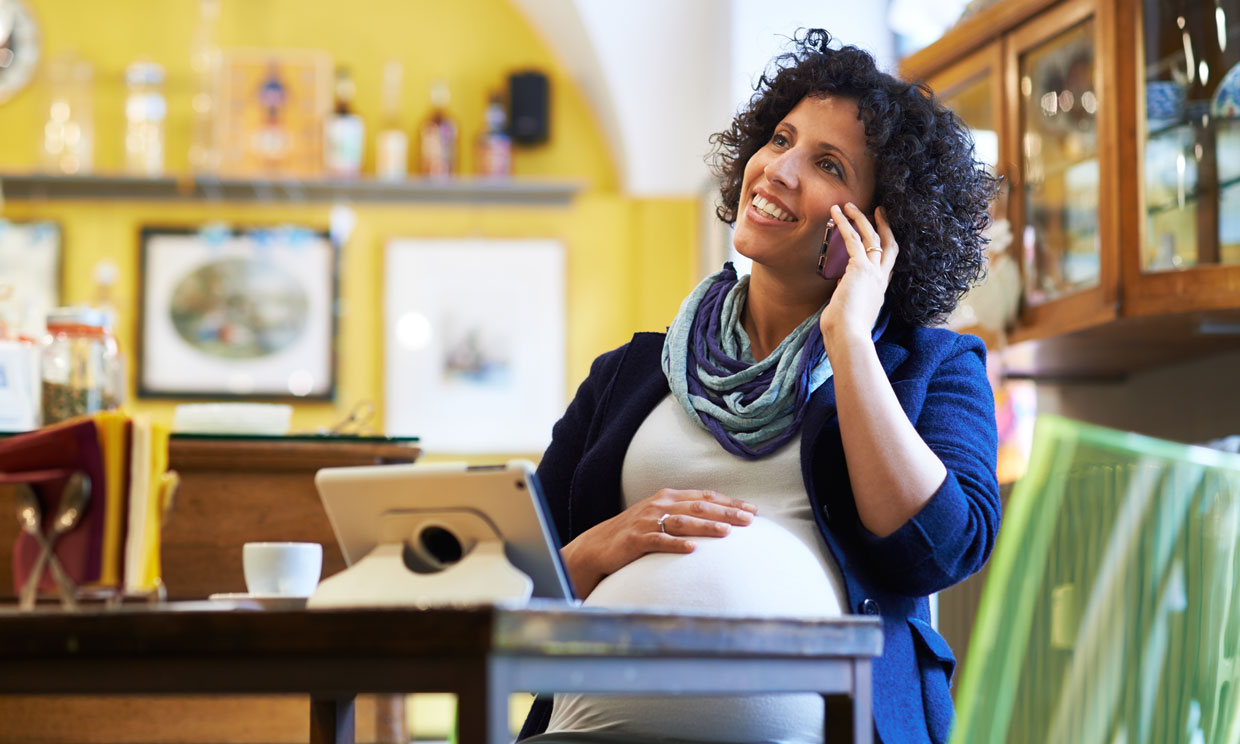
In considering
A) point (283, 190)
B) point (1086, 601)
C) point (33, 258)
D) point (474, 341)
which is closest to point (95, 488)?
point (1086, 601)

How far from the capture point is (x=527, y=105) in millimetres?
5648

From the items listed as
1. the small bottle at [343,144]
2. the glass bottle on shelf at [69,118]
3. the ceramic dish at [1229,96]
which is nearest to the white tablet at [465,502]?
the ceramic dish at [1229,96]

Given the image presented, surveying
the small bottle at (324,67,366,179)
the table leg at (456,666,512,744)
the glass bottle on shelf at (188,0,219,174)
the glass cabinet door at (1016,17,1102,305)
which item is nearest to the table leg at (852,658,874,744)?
the table leg at (456,666,512,744)

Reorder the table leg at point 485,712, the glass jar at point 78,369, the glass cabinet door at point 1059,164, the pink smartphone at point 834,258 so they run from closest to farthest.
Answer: the table leg at point 485,712
the pink smartphone at point 834,258
the glass jar at point 78,369
the glass cabinet door at point 1059,164

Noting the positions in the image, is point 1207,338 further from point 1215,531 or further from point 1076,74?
point 1215,531

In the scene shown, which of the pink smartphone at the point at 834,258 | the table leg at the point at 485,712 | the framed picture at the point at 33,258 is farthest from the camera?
the framed picture at the point at 33,258

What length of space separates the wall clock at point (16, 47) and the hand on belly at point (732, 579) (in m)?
4.94

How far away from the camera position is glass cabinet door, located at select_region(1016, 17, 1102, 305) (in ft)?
9.87

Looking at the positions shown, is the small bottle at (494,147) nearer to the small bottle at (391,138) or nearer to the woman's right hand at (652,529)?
the small bottle at (391,138)

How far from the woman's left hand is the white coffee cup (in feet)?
1.94

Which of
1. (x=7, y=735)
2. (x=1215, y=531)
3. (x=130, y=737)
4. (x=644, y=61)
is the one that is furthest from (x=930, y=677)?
(x=644, y=61)

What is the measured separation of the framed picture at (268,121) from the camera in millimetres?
5574

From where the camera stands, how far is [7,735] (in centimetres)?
216

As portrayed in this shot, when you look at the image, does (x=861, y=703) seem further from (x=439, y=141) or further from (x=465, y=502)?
(x=439, y=141)
